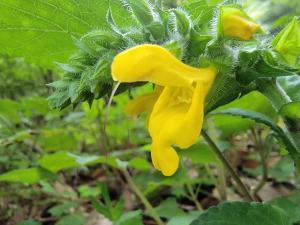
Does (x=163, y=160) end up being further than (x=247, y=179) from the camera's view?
No

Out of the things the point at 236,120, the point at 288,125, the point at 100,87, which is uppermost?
the point at 100,87

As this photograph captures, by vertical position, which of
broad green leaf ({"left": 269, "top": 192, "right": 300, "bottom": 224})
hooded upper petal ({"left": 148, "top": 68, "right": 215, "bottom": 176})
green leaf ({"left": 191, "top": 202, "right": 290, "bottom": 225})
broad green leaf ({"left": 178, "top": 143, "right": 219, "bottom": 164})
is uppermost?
hooded upper petal ({"left": 148, "top": 68, "right": 215, "bottom": 176})

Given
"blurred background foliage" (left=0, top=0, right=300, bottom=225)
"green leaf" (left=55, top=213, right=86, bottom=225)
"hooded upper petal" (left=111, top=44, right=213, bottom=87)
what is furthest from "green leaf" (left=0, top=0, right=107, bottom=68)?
"green leaf" (left=55, top=213, right=86, bottom=225)

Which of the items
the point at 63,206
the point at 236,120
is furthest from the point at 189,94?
the point at 63,206

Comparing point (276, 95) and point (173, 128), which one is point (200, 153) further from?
point (173, 128)

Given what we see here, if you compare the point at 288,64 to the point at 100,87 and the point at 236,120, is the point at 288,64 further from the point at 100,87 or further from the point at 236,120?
the point at 236,120

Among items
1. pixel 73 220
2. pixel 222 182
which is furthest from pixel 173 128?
pixel 73 220

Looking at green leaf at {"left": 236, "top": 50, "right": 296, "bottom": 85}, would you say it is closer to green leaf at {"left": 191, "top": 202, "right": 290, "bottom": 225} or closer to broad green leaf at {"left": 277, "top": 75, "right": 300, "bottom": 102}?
broad green leaf at {"left": 277, "top": 75, "right": 300, "bottom": 102}
